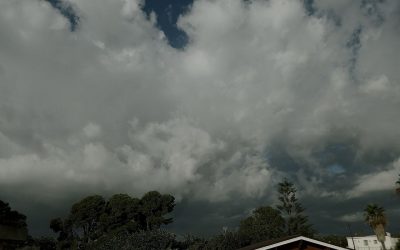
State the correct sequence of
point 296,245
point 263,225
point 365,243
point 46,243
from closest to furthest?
point 296,245 < point 263,225 < point 46,243 < point 365,243

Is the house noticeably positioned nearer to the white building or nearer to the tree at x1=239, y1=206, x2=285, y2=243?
the tree at x1=239, y1=206, x2=285, y2=243

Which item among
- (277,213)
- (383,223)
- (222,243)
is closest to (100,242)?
(222,243)

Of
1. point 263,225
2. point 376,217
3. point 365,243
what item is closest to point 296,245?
point 376,217

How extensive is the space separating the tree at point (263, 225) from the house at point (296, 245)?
163ft

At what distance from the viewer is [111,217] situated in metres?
99.8

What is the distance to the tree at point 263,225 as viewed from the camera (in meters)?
89.8

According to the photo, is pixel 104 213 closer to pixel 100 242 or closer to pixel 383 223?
pixel 100 242

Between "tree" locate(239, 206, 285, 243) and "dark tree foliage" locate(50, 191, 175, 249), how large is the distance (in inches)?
728

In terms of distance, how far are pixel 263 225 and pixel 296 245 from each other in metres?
60.1

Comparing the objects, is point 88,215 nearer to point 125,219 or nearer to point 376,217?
point 125,219

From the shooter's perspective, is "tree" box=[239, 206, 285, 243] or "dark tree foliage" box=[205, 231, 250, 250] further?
"tree" box=[239, 206, 285, 243]

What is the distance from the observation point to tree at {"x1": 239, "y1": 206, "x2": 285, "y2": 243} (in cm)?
8984

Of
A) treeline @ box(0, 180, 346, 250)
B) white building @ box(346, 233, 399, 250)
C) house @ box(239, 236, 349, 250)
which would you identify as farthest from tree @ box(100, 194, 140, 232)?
house @ box(239, 236, 349, 250)

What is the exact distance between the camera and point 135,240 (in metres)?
78.2
